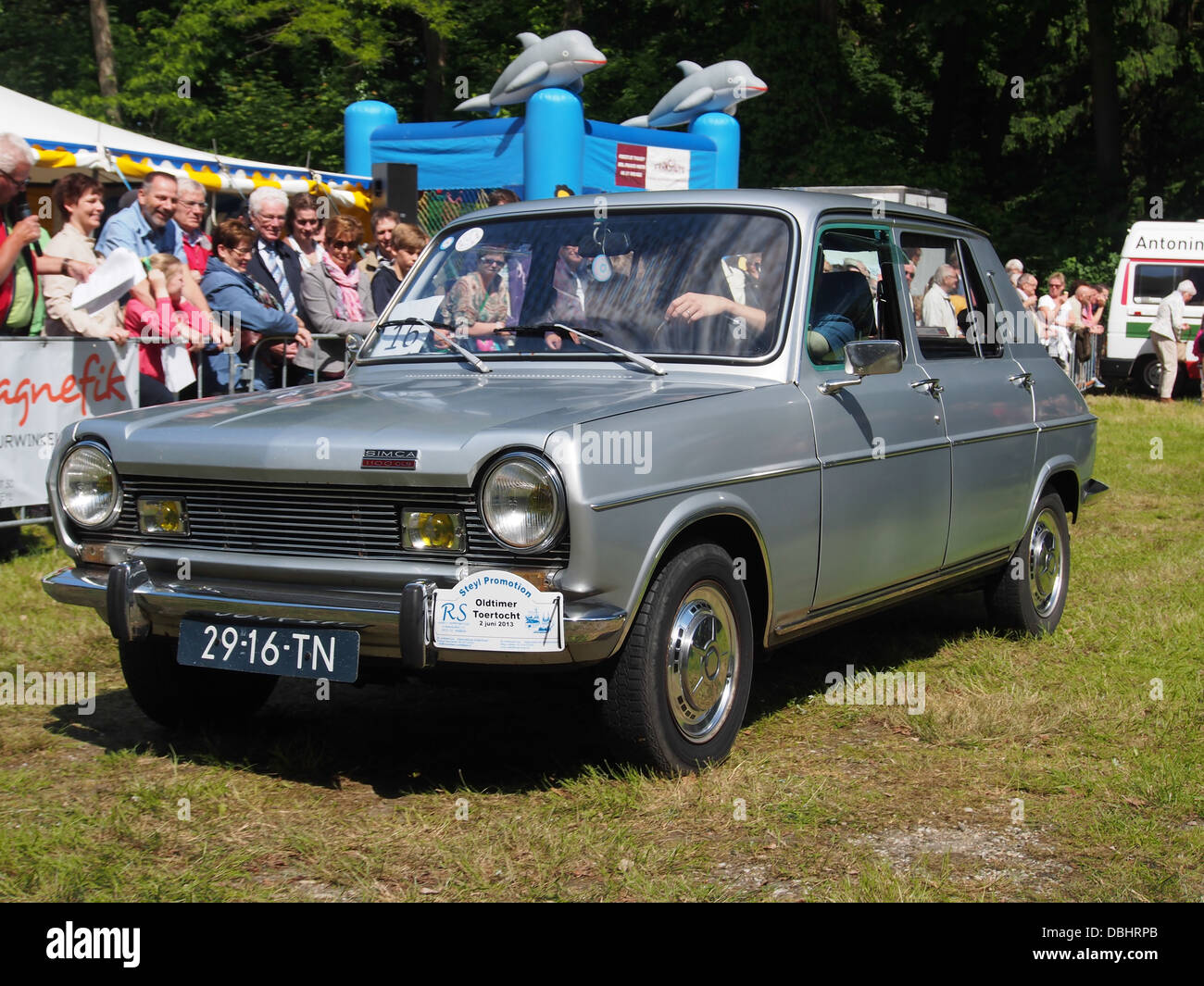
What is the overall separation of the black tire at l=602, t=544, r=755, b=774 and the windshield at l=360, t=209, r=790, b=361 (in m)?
0.92

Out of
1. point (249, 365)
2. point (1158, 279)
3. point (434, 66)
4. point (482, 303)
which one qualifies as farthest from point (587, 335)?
point (434, 66)

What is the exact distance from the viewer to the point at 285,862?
3812mm

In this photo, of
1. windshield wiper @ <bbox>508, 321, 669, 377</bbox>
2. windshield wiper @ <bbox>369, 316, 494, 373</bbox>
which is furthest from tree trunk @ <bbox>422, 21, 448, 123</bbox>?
windshield wiper @ <bbox>508, 321, 669, 377</bbox>

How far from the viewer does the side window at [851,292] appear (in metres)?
5.20

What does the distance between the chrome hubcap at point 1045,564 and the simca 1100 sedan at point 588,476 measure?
1.84 ft

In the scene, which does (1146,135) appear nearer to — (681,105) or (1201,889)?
(681,105)

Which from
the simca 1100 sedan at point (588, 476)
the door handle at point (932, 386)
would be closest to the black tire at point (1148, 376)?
the simca 1100 sedan at point (588, 476)

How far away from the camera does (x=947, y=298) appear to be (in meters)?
6.25

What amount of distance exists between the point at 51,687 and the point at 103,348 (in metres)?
3.20

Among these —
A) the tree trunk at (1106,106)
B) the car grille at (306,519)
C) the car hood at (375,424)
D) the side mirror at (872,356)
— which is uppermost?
the tree trunk at (1106,106)

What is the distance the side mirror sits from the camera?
5008 millimetres

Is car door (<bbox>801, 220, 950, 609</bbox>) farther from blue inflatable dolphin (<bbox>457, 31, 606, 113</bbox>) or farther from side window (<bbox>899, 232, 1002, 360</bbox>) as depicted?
blue inflatable dolphin (<bbox>457, 31, 606, 113</bbox>)

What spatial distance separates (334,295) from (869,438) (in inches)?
187

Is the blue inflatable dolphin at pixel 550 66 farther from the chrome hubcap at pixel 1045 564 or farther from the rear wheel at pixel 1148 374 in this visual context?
the rear wheel at pixel 1148 374
